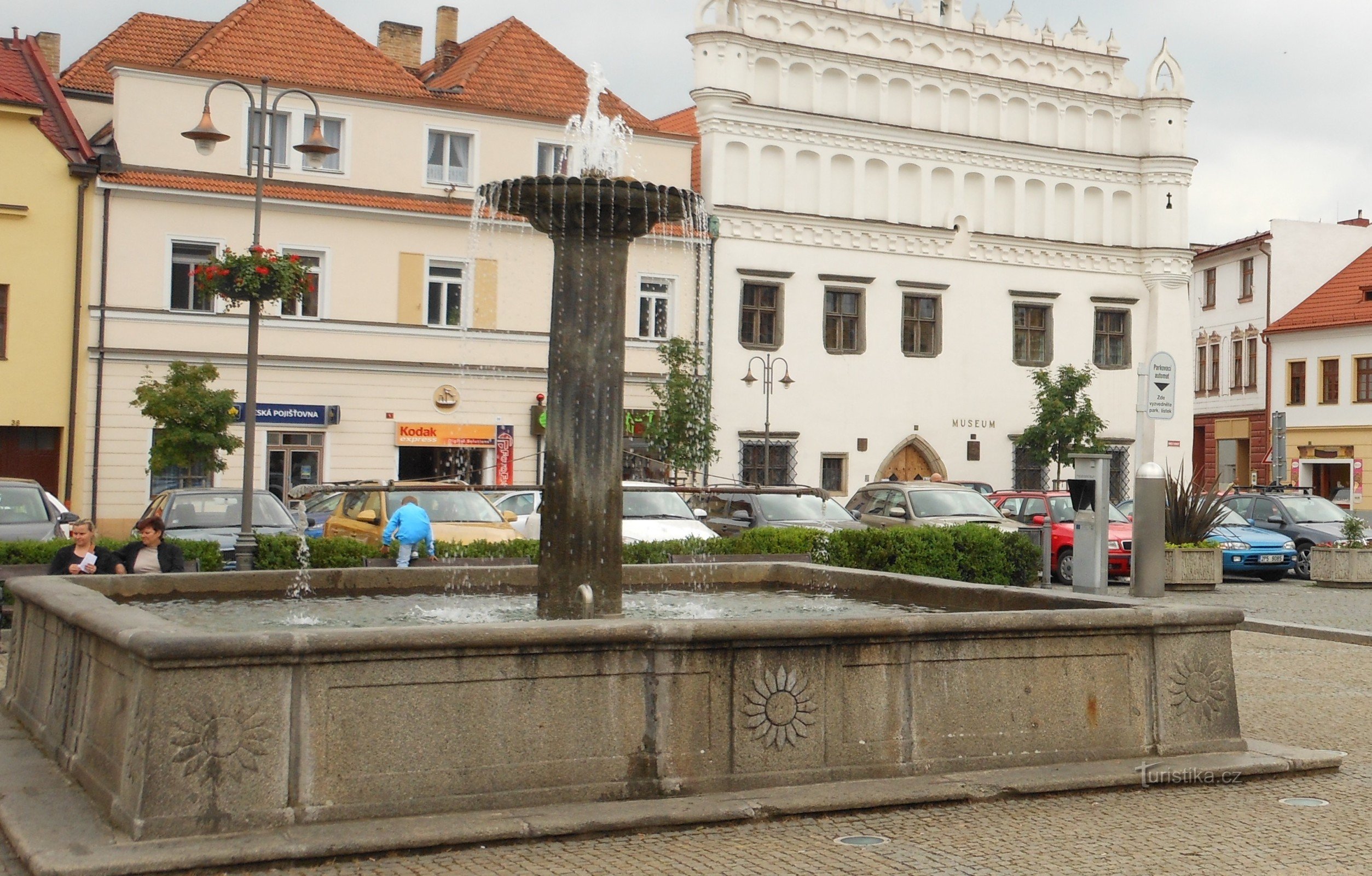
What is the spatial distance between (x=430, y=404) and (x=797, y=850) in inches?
1200

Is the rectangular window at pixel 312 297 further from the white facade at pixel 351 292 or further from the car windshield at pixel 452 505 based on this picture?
the car windshield at pixel 452 505

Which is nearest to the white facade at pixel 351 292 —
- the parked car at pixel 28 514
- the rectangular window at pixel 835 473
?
the rectangular window at pixel 835 473

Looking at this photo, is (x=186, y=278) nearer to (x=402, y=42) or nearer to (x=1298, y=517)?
(x=402, y=42)

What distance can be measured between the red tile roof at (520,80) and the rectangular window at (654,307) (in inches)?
160

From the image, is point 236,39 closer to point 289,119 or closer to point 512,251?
point 289,119

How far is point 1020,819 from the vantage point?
800 cm

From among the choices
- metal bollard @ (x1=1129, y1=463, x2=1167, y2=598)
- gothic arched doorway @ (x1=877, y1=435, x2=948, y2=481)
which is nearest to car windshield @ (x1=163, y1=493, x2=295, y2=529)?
metal bollard @ (x1=1129, y1=463, x2=1167, y2=598)

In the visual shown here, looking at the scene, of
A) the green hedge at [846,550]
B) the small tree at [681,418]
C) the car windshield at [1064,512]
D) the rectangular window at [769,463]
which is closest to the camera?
the green hedge at [846,550]

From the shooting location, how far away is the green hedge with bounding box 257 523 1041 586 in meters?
18.1

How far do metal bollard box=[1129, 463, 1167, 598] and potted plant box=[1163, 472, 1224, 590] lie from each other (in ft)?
12.1

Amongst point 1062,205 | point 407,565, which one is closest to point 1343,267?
→ point 1062,205

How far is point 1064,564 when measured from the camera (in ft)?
→ 92.8

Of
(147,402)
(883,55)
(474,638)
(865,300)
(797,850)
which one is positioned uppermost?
(883,55)

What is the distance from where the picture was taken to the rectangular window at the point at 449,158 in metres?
37.8
